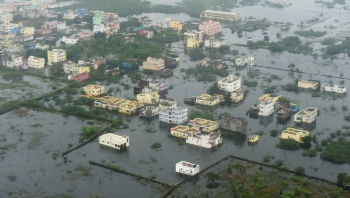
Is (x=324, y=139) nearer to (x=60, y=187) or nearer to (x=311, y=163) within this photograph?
(x=311, y=163)

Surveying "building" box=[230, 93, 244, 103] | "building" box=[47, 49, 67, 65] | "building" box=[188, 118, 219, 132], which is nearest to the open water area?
"building" box=[230, 93, 244, 103]

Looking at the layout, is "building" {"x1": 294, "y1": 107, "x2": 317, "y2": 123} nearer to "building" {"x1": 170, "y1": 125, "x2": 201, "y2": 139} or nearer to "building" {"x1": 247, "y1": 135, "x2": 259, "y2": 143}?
"building" {"x1": 247, "y1": 135, "x2": 259, "y2": 143}

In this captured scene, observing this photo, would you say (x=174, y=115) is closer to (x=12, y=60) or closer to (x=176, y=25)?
(x=12, y=60)

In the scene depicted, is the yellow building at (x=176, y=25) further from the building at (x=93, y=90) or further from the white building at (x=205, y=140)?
the white building at (x=205, y=140)

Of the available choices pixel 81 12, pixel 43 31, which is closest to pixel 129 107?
pixel 43 31

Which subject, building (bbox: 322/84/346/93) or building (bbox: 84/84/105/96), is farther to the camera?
building (bbox: 322/84/346/93)

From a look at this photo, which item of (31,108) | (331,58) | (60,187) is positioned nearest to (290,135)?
(60,187)
